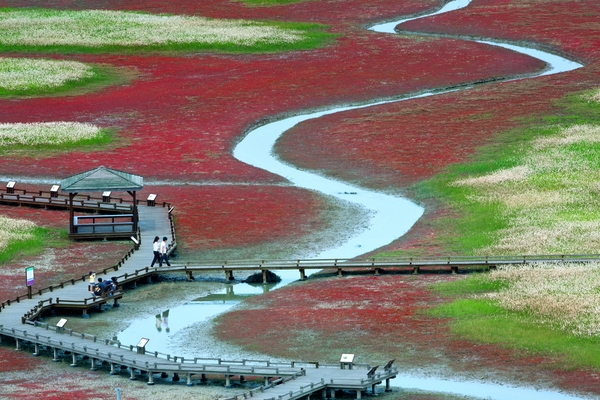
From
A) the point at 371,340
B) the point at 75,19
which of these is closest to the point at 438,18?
the point at 75,19

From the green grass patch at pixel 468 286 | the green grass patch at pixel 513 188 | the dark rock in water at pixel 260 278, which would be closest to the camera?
the green grass patch at pixel 468 286

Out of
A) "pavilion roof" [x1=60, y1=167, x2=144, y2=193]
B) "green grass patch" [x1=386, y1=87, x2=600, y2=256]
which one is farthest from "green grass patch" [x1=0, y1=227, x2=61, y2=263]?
"green grass patch" [x1=386, y1=87, x2=600, y2=256]

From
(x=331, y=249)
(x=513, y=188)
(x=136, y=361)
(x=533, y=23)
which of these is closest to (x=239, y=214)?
(x=331, y=249)

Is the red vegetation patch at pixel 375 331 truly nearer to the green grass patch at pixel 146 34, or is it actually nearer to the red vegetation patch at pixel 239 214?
the red vegetation patch at pixel 239 214

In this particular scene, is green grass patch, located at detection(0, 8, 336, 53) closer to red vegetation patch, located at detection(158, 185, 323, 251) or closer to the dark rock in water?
red vegetation patch, located at detection(158, 185, 323, 251)

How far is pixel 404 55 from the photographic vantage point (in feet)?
418

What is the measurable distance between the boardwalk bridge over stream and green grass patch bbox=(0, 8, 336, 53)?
62.6 meters

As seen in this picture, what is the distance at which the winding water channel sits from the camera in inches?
1842

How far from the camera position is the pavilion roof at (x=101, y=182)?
70.3 m

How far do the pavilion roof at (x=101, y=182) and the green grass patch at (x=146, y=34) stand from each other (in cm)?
6271

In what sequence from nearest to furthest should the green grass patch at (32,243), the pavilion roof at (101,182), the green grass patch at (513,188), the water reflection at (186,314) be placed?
the water reflection at (186,314), the green grass patch at (32,243), the green grass patch at (513,188), the pavilion roof at (101,182)

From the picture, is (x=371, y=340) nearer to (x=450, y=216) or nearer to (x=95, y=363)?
(x=95, y=363)

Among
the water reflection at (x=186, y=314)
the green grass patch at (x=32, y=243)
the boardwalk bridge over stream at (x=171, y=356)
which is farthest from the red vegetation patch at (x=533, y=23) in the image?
the water reflection at (x=186, y=314)

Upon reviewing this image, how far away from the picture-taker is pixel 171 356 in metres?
50.4
